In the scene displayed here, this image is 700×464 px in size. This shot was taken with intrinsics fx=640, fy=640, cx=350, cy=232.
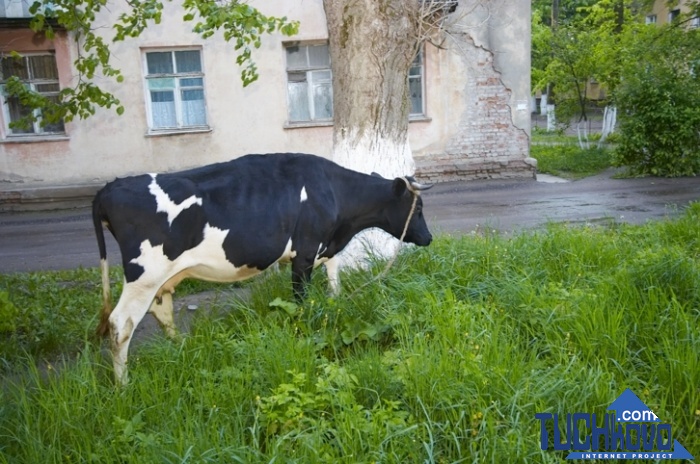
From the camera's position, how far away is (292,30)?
6.46 metres

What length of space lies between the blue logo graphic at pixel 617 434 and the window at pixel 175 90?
13.0 m

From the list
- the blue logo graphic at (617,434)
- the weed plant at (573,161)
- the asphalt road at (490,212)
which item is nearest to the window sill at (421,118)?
the asphalt road at (490,212)

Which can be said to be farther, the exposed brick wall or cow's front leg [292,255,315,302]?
the exposed brick wall

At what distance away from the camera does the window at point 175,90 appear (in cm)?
1445

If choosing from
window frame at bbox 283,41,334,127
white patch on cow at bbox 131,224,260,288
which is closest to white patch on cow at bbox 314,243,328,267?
white patch on cow at bbox 131,224,260,288

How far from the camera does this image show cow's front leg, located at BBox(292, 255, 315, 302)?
4855mm

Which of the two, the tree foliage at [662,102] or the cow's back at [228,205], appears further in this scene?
the tree foliage at [662,102]

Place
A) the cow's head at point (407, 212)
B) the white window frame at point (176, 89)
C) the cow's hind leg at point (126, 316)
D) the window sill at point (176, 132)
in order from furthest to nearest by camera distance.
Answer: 1. the window sill at point (176, 132)
2. the white window frame at point (176, 89)
3. the cow's head at point (407, 212)
4. the cow's hind leg at point (126, 316)

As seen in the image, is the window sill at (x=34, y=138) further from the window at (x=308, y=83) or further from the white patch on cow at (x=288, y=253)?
the white patch on cow at (x=288, y=253)

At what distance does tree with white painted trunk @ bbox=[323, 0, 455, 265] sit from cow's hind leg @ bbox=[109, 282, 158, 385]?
2.17 metres

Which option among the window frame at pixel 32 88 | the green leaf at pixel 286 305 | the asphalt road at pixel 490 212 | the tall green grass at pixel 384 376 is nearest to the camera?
the tall green grass at pixel 384 376

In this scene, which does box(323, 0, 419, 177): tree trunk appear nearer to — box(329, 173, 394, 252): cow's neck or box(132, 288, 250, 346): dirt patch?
box(329, 173, 394, 252): cow's neck

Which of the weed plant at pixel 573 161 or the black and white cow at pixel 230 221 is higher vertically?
the black and white cow at pixel 230 221

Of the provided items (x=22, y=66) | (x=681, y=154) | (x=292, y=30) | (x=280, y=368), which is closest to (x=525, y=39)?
(x=681, y=154)
